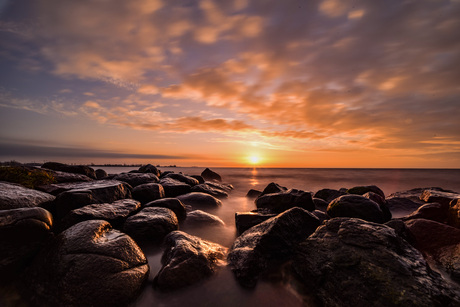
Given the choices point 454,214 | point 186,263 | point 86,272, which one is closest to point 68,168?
point 86,272

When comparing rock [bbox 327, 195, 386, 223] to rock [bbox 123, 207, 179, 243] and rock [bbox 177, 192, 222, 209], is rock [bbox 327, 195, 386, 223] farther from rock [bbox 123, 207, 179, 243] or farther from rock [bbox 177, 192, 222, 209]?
rock [bbox 123, 207, 179, 243]

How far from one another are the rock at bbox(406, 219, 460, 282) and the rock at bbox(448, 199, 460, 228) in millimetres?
1160

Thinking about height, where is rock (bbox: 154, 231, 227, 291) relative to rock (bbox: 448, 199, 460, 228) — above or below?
below

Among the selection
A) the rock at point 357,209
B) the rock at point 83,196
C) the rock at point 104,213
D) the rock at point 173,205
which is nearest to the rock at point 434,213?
the rock at point 357,209

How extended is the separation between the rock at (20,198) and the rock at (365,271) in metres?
5.69

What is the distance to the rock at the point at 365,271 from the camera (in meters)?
2.59

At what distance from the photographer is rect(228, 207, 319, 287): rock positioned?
11.7 feet

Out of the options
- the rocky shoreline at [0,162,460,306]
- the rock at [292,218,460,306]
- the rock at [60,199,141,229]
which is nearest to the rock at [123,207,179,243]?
the rocky shoreline at [0,162,460,306]

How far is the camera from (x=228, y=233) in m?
5.71

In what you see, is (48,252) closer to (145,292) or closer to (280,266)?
(145,292)

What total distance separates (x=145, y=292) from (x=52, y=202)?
3745 mm

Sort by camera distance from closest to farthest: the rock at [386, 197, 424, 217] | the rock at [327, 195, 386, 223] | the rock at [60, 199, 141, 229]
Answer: the rock at [60, 199, 141, 229]
the rock at [327, 195, 386, 223]
the rock at [386, 197, 424, 217]

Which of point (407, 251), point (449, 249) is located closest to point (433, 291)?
point (407, 251)

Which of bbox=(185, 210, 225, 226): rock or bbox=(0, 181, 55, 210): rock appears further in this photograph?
bbox=(185, 210, 225, 226): rock
